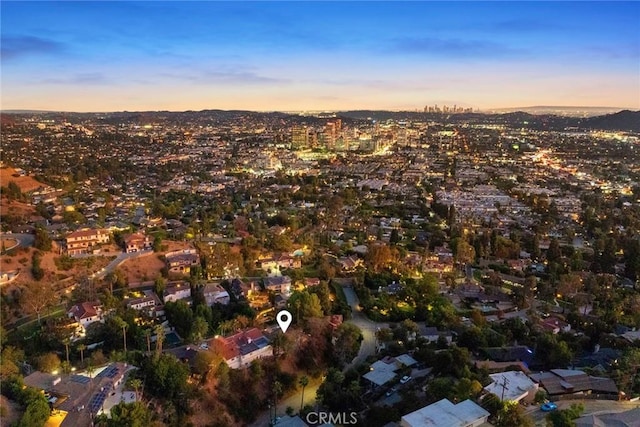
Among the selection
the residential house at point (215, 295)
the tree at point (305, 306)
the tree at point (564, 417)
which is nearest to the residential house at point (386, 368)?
the tree at point (305, 306)

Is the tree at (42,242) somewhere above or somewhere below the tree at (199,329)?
above

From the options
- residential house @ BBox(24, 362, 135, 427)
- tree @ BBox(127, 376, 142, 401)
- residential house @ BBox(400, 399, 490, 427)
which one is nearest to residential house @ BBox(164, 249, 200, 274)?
residential house @ BBox(24, 362, 135, 427)

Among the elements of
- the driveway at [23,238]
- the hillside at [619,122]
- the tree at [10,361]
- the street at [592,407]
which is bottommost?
the street at [592,407]

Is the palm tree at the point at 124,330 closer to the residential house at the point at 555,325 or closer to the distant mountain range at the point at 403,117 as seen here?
the residential house at the point at 555,325

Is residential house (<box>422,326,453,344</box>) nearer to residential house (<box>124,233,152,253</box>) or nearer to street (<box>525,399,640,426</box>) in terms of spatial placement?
street (<box>525,399,640,426</box>)

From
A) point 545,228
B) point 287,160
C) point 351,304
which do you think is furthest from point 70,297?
point 287,160

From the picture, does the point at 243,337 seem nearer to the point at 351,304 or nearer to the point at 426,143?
the point at 351,304

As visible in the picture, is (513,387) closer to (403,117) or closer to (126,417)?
(126,417)
